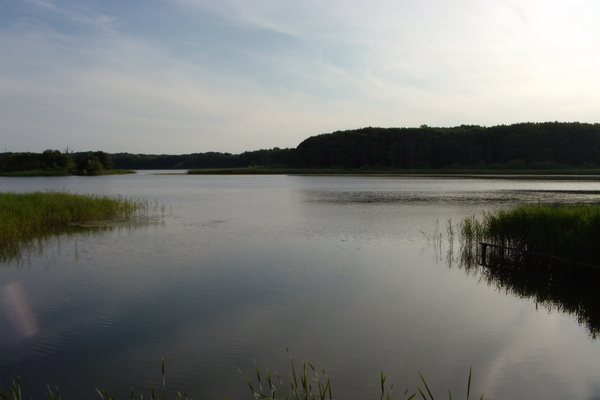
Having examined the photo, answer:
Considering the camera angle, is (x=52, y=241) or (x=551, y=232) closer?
(x=551, y=232)

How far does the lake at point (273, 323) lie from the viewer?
16.5 feet

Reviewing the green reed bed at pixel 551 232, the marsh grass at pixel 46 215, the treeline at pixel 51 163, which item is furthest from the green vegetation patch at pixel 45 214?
the treeline at pixel 51 163

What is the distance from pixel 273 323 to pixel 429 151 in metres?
95.7

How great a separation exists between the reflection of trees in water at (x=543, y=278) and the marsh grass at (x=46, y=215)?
10438mm

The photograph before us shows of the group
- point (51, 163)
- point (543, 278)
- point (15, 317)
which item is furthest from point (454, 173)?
point (15, 317)

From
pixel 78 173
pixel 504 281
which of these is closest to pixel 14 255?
pixel 504 281

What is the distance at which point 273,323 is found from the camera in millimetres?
6672

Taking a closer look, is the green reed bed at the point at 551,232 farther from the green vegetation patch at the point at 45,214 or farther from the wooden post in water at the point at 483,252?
the green vegetation patch at the point at 45,214

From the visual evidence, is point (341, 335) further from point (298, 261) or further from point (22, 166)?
point (22, 166)

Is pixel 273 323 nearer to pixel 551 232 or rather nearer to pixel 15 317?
pixel 15 317

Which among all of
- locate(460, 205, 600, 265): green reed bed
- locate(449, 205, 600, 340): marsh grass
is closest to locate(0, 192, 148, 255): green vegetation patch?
locate(449, 205, 600, 340): marsh grass

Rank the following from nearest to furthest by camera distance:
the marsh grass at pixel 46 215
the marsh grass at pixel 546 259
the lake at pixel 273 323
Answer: the lake at pixel 273 323 → the marsh grass at pixel 546 259 → the marsh grass at pixel 46 215

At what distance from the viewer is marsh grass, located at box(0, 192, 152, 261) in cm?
1285

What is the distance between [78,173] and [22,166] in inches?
415
